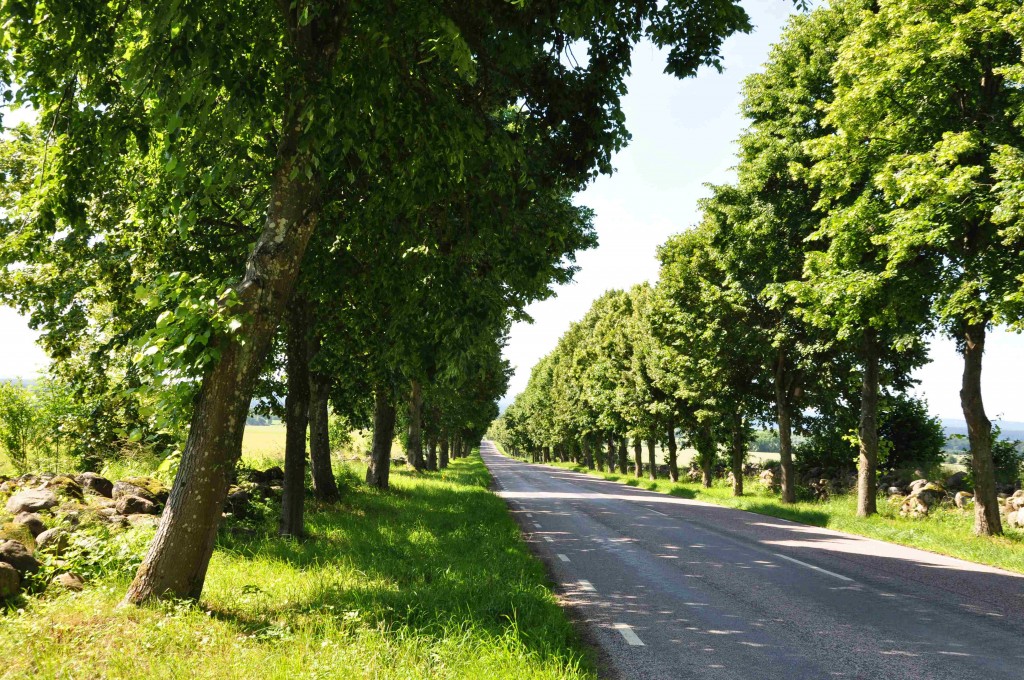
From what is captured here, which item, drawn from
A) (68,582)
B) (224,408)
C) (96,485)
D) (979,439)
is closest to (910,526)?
(979,439)

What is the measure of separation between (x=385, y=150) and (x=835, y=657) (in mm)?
7680

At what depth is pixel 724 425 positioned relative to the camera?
27578mm

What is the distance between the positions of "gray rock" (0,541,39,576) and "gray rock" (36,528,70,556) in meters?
0.61

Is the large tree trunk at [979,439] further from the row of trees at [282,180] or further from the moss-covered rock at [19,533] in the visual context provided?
the moss-covered rock at [19,533]

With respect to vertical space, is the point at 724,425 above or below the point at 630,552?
above

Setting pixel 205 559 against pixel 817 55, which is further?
pixel 817 55

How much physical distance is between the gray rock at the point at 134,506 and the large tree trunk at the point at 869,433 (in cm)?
1877

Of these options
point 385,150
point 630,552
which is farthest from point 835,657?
point 385,150

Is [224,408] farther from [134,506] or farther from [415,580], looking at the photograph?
[134,506]

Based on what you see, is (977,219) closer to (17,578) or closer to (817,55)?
(817,55)

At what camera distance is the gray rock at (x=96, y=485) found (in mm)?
10828

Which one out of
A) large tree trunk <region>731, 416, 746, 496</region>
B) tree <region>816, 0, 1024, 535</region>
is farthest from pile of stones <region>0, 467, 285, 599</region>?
large tree trunk <region>731, 416, 746, 496</region>

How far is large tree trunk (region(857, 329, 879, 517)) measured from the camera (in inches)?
739

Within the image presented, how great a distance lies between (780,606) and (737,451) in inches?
825
